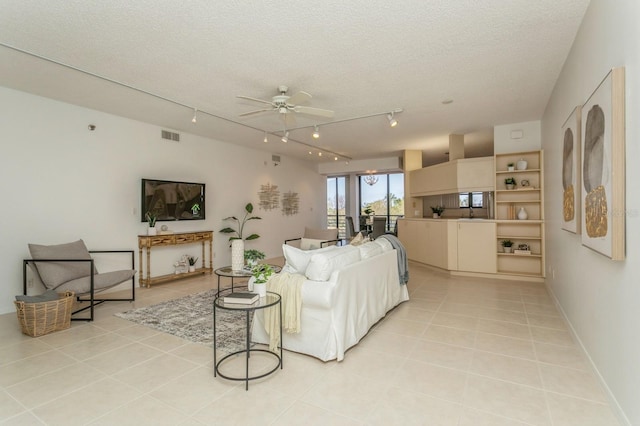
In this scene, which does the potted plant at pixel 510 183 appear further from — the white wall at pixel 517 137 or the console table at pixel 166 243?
the console table at pixel 166 243

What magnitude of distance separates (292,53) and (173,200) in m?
3.87

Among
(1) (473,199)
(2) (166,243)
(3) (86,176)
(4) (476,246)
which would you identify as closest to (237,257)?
(2) (166,243)

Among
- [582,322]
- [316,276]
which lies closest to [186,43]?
[316,276]

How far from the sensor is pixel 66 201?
4453mm

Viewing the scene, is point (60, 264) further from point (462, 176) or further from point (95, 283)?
point (462, 176)

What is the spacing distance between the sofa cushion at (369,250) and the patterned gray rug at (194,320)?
1.52 m

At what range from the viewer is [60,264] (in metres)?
3.90

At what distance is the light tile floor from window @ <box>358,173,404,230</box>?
740 cm

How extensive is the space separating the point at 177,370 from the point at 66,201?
3442mm

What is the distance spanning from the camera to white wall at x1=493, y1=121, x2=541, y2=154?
5.61 metres

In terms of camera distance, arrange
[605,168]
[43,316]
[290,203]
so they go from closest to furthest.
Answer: [605,168], [43,316], [290,203]

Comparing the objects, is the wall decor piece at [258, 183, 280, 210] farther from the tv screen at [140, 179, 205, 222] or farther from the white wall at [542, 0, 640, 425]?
the white wall at [542, 0, 640, 425]

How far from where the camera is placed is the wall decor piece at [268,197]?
7.89 metres

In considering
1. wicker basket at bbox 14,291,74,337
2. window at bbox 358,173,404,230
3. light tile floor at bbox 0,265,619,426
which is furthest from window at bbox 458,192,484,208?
wicker basket at bbox 14,291,74,337
